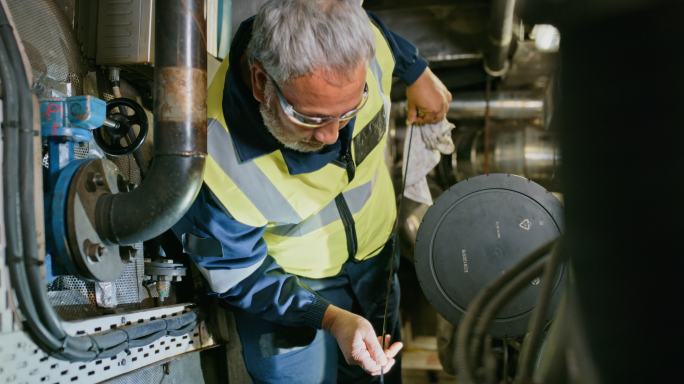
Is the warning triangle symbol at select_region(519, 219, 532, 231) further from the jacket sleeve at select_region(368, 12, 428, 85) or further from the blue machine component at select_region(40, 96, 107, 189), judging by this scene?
the blue machine component at select_region(40, 96, 107, 189)

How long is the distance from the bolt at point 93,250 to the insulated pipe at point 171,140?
46 millimetres

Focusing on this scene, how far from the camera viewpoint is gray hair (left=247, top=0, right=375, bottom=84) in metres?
1.26

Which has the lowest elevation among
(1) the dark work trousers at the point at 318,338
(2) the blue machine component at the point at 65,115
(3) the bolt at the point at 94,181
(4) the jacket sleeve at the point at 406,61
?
(1) the dark work trousers at the point at 318,338

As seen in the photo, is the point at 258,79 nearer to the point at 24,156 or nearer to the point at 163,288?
the point at 24,156

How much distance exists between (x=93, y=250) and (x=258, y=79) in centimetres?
56

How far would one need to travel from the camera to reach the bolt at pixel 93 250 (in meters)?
1.13

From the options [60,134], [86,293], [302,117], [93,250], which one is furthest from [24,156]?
[302,117]

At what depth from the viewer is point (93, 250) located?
1.14 metres

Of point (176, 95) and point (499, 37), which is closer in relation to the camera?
point (176, 95)

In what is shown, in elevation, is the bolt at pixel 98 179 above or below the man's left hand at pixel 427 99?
below

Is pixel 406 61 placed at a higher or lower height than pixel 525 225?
higher

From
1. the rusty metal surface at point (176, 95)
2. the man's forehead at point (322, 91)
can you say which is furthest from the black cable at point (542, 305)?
the rusty metal surface at point (176, 95)

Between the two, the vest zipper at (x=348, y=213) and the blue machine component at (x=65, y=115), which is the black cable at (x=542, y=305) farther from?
the vest zipper at (x=348, y=213)

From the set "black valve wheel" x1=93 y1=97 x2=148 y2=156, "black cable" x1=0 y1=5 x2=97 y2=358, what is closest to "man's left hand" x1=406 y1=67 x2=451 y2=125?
"black valve wheel" x1=93 y1=97 x2=148 y2=156
